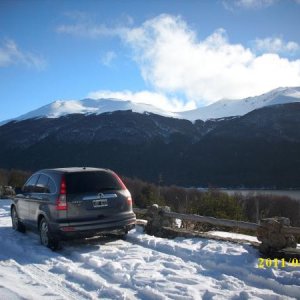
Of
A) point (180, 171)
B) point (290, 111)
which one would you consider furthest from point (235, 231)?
point (290, 111)

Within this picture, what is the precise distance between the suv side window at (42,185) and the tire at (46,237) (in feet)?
2.16

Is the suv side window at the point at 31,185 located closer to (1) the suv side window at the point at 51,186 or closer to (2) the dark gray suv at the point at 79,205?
(2) the dark gray suv at the point at 79,205

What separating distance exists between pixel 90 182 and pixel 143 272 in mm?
2872

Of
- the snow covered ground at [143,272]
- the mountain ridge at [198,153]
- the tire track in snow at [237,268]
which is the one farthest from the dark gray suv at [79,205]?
the mountain ridge at [198,153]

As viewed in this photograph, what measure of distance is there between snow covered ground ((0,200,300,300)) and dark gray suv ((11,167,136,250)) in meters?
0.40

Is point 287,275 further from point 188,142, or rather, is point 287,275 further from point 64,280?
point 188,142

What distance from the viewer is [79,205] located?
28.4 feet

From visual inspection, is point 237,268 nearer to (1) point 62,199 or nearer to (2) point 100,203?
(2) point 100,203

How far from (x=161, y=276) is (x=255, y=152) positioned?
532ft

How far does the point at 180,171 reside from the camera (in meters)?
159

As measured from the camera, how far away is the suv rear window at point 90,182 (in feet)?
29.1

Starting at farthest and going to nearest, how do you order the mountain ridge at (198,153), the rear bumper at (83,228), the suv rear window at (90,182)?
the mountain ridge at (198,153), the suv rear window at (90,182), the rear bumper at (83,228)

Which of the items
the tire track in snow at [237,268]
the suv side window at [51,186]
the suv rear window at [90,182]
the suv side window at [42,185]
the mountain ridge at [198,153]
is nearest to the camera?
the tire track in snow at [237,268]

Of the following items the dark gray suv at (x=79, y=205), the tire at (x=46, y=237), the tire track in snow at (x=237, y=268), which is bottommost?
the tire track in snow at (x=237, y=268)
